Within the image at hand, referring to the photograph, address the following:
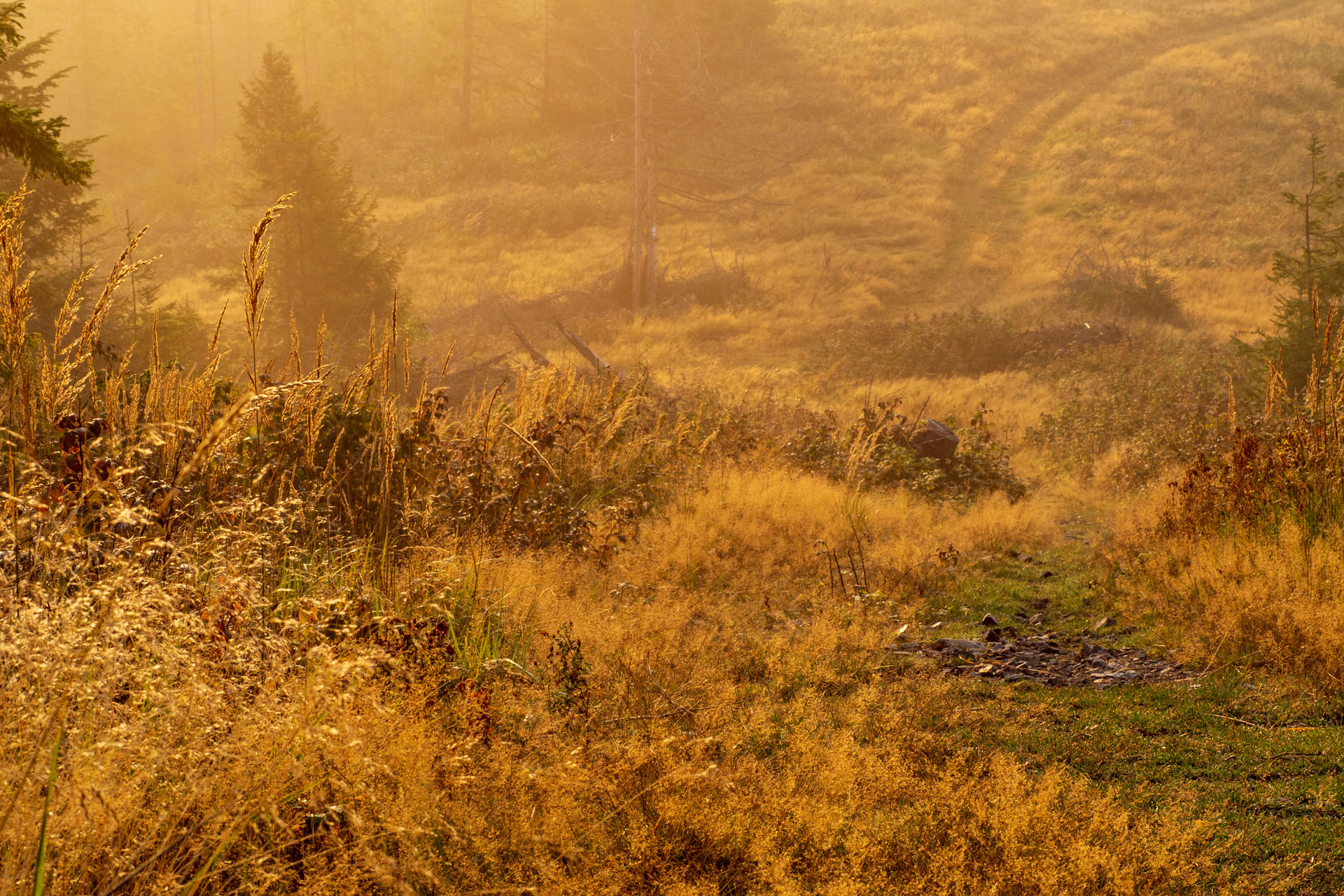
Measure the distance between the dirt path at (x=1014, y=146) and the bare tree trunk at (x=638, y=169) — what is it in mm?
8893

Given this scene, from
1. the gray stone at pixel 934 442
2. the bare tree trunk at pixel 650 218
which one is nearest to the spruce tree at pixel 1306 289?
the gray stone at pixel 934 442

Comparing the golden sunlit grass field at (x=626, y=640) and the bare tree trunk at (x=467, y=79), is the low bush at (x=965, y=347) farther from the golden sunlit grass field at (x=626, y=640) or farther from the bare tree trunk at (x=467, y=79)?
the bare tree trunk at (x=467, y=79)

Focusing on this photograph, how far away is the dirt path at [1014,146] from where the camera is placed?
2991 cm

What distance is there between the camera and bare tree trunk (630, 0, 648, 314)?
26594 millimetres

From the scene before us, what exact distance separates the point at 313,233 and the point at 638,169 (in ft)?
34.7

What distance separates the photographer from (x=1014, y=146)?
39281 millimetres

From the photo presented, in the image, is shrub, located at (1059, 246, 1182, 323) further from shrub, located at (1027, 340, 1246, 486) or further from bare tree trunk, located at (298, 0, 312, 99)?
bare tree trunk, located at (298, 0, 312, 99)

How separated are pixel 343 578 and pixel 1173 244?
31.8 meters

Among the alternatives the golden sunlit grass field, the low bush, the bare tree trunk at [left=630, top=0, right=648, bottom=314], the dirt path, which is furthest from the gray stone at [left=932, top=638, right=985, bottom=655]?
the dirt path

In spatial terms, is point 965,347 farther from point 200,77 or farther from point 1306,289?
point 200,77

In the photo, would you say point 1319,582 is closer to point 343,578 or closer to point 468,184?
point 343,578

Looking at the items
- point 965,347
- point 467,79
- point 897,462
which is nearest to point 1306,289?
point 897,462

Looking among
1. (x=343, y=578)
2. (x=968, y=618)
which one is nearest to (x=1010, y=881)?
(x=343, y=578)

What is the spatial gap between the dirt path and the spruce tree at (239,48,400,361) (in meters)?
16.3
